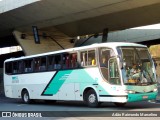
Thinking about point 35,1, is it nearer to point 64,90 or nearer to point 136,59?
point 64,90

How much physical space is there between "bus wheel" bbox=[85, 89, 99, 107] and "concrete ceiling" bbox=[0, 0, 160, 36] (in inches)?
585

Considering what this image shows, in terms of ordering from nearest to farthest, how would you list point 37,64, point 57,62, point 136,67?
point 136,67
point 57,62
point 37,64

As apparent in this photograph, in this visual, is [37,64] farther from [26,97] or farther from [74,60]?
[74,60]

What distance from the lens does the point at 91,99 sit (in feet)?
56.7

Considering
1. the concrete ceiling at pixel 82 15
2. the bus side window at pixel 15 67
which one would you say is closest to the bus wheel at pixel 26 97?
the bus side window at pixel 15 67

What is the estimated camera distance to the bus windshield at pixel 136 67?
15.8 m

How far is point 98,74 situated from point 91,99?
1320 millimetres

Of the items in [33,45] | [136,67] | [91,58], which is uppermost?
[33,45]

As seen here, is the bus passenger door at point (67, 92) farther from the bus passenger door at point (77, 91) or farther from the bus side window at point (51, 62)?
the bus side window at point (51, 62)

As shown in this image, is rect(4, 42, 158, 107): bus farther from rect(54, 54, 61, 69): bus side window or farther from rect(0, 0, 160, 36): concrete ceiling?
rect(0, 0, 160, 36): concrete ceiling

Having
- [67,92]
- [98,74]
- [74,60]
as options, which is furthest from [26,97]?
[98,74]

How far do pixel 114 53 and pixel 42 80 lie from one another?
615 centimetres

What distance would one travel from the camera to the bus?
623 inches

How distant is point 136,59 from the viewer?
16359mm
